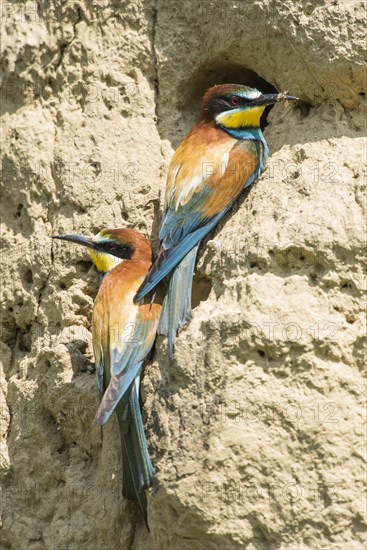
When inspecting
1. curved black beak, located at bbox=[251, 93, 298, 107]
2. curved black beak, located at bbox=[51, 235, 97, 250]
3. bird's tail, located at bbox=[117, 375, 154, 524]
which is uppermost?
curved black beak, located at bbox=[251, 93, 298, 107]

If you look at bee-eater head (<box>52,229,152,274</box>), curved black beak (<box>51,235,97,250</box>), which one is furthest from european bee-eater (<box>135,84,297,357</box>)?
curved black beak (<box>51,235,97,250</box>)

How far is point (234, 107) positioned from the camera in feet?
10.6

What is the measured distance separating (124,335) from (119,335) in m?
0.02

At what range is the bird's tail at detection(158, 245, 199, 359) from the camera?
283 centimetres

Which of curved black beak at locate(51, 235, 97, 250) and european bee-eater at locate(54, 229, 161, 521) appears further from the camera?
curved black beak at locate(51, 235, 97, 250)

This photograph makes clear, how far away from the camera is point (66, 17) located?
3.53 meters

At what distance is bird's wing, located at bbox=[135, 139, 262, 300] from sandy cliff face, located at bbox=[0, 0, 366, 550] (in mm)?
61

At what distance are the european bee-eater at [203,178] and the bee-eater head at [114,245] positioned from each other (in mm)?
120

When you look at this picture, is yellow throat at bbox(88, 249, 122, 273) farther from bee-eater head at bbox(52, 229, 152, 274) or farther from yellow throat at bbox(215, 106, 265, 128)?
yellow throat at bbox(215, 106, 265, 128)

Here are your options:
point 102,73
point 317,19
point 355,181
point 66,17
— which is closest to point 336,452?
point 355,181

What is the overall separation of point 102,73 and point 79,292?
80 cm

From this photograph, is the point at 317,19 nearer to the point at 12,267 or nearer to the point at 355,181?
the point at 355,181

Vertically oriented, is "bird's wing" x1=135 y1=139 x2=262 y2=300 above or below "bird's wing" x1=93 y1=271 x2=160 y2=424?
above

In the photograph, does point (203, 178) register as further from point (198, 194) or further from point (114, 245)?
point (114, 245)
